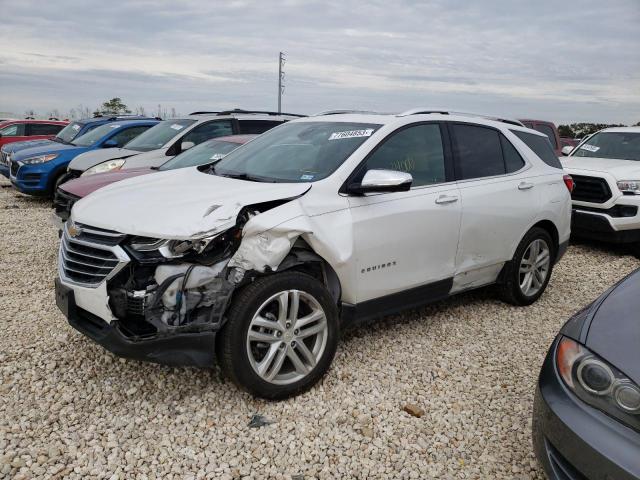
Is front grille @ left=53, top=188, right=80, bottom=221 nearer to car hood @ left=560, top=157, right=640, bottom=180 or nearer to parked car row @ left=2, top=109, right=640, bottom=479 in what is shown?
parked car row @ left=2, top=109, right=640, bottom=479

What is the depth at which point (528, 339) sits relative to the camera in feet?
14.0

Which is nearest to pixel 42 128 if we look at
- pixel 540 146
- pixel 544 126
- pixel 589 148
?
pixel 544 126

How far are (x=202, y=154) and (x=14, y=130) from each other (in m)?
11.6

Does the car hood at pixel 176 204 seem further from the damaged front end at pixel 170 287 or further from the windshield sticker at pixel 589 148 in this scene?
the windshield sticker at pixel 589 148

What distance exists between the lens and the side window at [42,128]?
628 inches

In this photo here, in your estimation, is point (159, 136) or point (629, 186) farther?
point (159, 136)

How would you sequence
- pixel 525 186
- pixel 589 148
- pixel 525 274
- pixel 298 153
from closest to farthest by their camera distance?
pixel 298 153
pixel 525 186
pixel 525 274
pixel 589 148

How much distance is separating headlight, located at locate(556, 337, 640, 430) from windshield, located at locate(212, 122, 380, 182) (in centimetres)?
182

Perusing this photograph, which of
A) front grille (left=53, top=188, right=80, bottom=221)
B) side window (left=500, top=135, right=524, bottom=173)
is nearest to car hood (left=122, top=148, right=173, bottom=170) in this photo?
front grille (left=53, top=188, right=80, bottom=221)

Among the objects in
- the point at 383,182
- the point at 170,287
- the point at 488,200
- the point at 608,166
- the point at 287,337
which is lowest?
the point at 287,337

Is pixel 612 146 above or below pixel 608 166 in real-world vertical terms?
above

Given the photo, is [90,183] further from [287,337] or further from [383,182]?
[383,182]

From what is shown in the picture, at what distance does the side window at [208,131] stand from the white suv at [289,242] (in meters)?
4.26

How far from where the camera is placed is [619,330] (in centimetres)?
223
